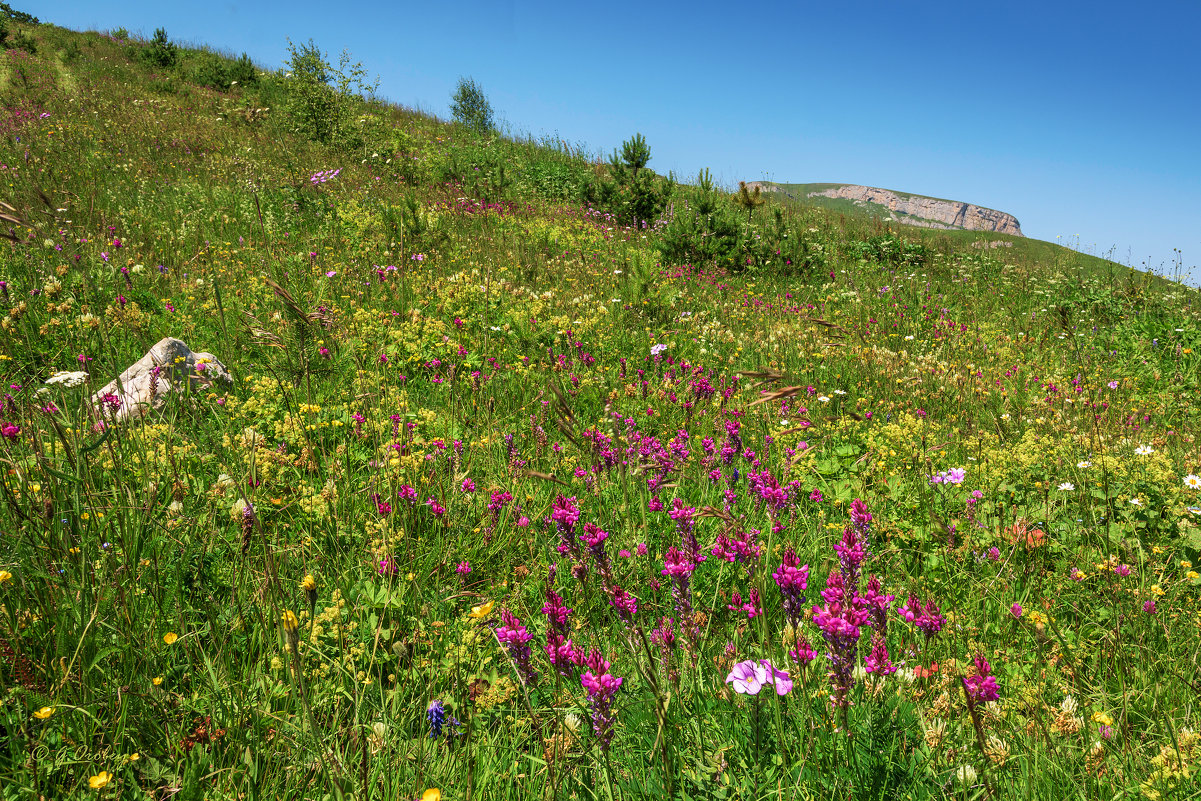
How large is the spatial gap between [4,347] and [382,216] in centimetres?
456

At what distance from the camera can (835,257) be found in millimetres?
11578

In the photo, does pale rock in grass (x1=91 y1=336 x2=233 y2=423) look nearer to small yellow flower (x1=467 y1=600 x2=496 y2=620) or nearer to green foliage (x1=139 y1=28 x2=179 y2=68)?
small yellow flower (x1=467 y1=600 x2=496 y2=620)

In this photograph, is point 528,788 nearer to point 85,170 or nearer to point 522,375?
point 522,375

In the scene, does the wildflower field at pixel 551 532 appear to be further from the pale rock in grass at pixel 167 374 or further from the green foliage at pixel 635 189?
the green foliage at pixel 635 189

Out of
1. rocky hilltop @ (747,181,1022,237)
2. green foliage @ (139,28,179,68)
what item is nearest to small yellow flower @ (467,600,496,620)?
green foliage @ (139,28,179,68)

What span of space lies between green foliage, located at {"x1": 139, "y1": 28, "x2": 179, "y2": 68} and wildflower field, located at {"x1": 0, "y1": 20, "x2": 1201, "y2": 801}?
15.1 meters

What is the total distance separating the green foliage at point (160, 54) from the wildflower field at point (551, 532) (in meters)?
15.1

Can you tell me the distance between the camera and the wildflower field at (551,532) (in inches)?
56.2

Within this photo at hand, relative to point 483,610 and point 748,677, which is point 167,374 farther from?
point 748,677

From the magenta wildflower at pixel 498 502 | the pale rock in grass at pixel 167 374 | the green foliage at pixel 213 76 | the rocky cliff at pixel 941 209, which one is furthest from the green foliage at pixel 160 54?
the rocky cliff at pixel 941 209

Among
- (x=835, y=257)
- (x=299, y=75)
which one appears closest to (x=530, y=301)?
(x=835, y=257)

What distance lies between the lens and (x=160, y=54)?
752 inches

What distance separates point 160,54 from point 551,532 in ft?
81.7

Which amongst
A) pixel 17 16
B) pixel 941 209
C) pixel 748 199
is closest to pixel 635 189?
pixel 748 199
